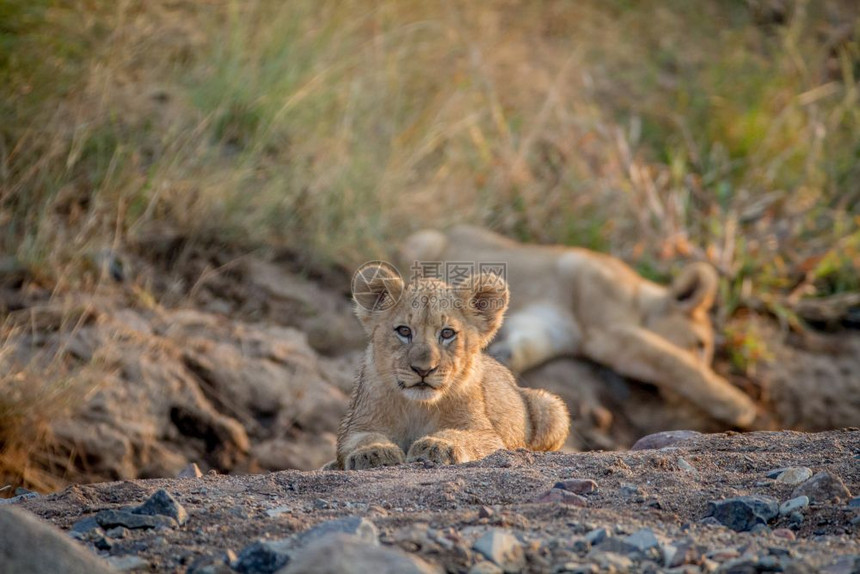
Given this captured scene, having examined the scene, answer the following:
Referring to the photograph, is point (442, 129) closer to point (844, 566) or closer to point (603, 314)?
point (603, 314)

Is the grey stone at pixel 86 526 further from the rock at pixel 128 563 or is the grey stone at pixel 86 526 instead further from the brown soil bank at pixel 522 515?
the rock at pixel 128 563

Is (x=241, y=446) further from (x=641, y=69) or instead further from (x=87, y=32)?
(x=641, y=69)

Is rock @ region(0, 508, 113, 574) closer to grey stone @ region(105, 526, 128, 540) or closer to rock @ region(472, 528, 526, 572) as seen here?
grey stone @ region(105, 526, 128, 540)

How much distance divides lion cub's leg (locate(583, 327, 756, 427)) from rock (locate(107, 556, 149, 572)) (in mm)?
7062

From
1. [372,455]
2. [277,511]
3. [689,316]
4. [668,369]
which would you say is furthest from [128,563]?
[689,316]

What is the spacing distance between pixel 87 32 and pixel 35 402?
10.3ft

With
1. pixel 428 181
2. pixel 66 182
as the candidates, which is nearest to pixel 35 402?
pixel 66 182

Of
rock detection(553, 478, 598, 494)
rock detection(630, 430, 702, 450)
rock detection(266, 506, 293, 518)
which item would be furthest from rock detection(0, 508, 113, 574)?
rock detection(630, 430, 702, 450)

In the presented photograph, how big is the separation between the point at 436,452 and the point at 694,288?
5.77 m

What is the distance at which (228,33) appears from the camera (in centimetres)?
891

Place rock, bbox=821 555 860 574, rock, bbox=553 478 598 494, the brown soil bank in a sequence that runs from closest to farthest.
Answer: rock, bbox=821 555 860 574 → the brown soil bank → rock, bbox=553 478 598 494

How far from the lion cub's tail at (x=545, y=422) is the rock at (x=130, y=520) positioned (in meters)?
2.74

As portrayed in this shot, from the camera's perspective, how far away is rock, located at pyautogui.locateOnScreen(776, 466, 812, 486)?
3867 millimetres

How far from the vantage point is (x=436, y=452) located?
4.61m
